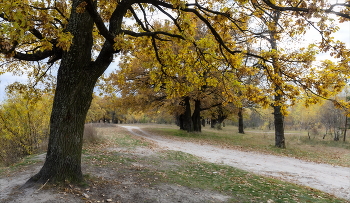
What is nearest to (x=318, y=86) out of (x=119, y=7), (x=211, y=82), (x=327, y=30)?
(x=327, y=30)

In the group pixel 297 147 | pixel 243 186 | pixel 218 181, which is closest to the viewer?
pixel 243 186

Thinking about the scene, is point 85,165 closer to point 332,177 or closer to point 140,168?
point 140,168

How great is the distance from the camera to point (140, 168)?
7703 mm

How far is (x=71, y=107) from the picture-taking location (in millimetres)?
5164

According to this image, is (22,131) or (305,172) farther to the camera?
(22,131)

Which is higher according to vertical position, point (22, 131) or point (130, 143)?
point (22, 131)

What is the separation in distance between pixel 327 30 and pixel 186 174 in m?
5.45

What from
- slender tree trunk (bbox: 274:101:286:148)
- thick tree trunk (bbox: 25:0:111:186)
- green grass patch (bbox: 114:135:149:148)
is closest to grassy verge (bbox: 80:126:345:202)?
thick tree trunk (bbox: 25:0:111:186)

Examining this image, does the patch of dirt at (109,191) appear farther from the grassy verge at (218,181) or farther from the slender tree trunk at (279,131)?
the slender tree trunk at (279,131)

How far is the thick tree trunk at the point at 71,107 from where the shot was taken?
5094mm

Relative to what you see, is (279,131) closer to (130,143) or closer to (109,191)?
(130,143)

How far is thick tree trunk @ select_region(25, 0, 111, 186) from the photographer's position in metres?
5.09

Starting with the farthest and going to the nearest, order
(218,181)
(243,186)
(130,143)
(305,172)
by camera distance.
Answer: (130,143) < (305,172) < (218,181) < (243,186)

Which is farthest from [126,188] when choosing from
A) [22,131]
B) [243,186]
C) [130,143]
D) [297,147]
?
[297,147]
